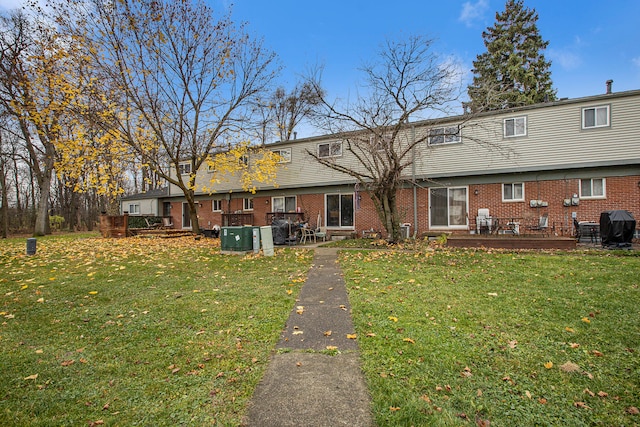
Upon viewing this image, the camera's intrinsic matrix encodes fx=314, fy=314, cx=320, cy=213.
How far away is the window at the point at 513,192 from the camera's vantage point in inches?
507

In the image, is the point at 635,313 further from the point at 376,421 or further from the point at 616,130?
the point at 616,130

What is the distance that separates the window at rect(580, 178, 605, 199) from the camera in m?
11.8

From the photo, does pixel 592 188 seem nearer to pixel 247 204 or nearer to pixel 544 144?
pixel 544 144

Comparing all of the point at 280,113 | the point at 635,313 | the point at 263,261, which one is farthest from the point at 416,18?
the point at 280,113

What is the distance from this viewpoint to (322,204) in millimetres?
16891

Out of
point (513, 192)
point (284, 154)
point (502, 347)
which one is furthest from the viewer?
point (284, 154)

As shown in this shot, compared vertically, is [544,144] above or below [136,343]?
above

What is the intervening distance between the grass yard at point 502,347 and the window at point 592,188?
6.88 m

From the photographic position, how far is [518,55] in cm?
3011

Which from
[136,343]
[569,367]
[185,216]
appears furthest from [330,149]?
[569,367]

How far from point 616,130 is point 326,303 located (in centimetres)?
1351

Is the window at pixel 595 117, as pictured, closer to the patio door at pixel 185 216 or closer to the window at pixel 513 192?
the window at pixel 513 192

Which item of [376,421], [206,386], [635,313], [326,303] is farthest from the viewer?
[326,303]

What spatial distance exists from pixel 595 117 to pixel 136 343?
15.9 meters
